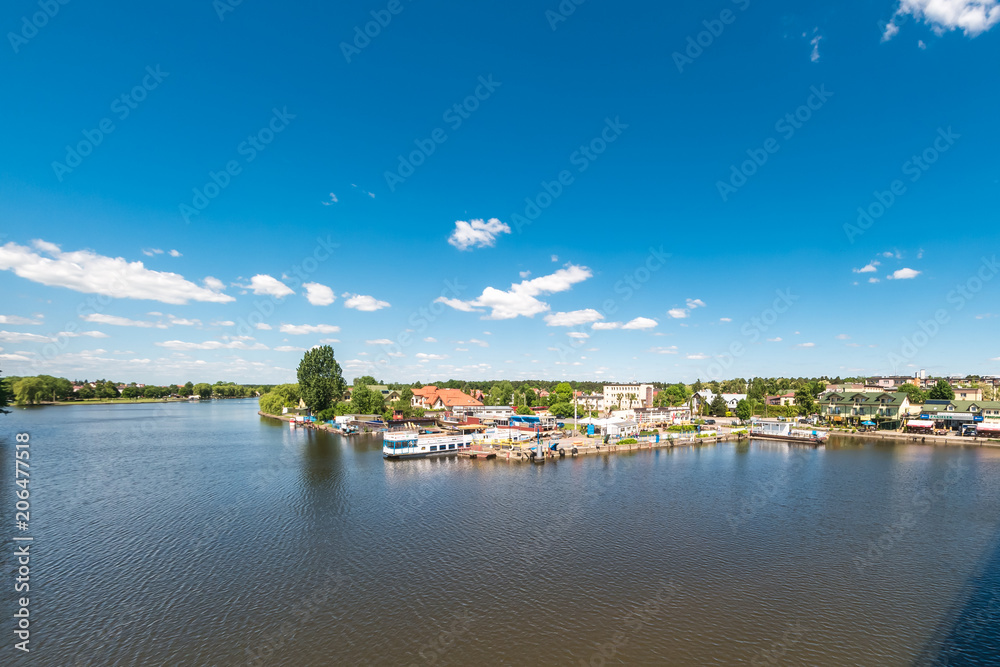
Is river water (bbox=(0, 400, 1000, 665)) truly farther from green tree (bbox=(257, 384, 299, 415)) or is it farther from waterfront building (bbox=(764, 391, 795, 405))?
waterfront building (bbox=(764, 391, 795, 405))

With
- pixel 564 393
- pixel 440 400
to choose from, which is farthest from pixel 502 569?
pixel 564 393

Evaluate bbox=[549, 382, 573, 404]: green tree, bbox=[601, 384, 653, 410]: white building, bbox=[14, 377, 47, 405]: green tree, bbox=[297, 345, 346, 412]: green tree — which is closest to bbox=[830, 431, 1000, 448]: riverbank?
bbox=[549, 382, 573, 404]: green tree

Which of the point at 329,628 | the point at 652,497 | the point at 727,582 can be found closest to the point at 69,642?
the point at 329,628

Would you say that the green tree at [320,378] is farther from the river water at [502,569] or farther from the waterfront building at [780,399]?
the waterfront building at [780,399]

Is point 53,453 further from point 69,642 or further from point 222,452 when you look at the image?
point 69,642

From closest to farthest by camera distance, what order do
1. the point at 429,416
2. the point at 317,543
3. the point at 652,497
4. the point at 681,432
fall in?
the point at 317,543 → the point at 652,497 → the point at 681,432 → the point at 429,416

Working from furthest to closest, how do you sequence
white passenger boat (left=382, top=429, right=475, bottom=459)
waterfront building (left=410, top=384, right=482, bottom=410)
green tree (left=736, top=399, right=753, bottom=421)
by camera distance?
waterfront building (left=410, top=384, right=482, bottom=410) → green tree (left=736, top=399, right=753, bottom=421) → white passenger boat (left=382, top=429, right=475, bottom=459)

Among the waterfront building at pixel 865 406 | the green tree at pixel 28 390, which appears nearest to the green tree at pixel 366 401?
the waterfront building at pixel 865 406
